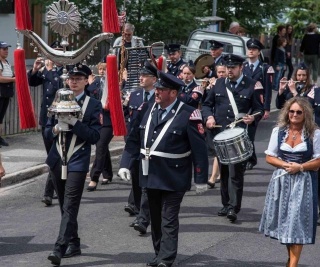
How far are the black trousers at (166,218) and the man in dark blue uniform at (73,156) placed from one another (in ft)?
2.30

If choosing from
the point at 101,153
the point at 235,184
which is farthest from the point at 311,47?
the point at 235,184

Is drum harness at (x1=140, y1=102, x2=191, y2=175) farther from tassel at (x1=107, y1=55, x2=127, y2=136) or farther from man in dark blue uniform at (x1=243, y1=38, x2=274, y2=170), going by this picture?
man in dark blue uniform at (x1=243, y1=38, x2=274, y2=170)

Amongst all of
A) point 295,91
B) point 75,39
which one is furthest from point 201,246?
point 75,39

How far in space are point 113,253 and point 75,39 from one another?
43.6 feet

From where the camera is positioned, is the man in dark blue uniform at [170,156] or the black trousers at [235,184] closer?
the man in dark blue uniform at [170,156]

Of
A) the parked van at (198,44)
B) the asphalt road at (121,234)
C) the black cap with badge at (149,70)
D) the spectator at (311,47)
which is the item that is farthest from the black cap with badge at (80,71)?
the spectator at (311,47)

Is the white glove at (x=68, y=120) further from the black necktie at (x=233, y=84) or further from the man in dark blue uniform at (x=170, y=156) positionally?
the black necktie at (x=233, y=84)

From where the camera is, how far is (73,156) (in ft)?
30.9

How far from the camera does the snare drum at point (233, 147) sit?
35.8 ft

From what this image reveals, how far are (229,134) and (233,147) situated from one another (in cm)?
26

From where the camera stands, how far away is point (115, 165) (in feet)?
51.4

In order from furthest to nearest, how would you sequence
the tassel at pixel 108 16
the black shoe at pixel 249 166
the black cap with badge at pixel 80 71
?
the black shoe at pixel 249 166, the black cap with badge at pixel 80 71, the tassel at pixel 108 16

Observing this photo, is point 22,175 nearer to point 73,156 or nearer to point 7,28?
point 73,156

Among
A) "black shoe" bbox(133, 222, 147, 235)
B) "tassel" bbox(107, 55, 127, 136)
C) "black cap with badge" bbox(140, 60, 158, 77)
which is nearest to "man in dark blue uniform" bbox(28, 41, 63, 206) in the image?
"black cap with badge" bbox(140, 60, 158, 77)
